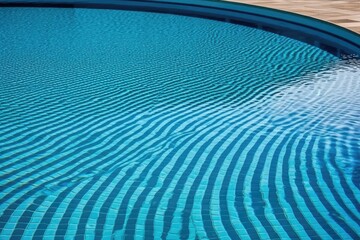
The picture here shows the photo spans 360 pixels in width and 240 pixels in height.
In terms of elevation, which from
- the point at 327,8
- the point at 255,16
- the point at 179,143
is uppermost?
the point at 255,16

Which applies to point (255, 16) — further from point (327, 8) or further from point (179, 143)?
point (179, 143)

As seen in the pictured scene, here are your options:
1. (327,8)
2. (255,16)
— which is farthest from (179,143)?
(327,8)

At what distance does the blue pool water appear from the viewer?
3232 millimetres

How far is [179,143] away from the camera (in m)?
4.53

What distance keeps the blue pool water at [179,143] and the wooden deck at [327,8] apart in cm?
124

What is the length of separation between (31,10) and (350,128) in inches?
389

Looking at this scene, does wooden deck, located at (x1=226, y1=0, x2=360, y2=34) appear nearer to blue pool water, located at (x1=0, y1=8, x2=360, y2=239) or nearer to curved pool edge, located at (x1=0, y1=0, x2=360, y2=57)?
curved pool edge, located at (x1=0, y1=0, x2=360, y2=57)

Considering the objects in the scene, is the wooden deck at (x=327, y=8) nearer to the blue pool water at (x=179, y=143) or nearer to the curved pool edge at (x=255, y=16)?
the curved pool edge at (x=255, y=16)

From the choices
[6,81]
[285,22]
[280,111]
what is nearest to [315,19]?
[285,22]

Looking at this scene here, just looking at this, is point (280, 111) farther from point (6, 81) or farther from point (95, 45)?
point (95, 45)

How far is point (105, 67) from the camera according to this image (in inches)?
295

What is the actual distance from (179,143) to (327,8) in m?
7.70

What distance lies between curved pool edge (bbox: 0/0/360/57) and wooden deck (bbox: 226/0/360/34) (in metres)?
0.20

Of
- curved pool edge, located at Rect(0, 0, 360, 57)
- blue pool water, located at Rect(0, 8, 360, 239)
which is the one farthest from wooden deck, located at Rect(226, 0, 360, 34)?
blue pool water, located at Rect(0, 8, 360, 239)
